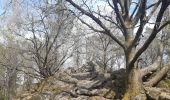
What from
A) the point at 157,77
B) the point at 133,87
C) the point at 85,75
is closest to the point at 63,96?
the point at 85,75

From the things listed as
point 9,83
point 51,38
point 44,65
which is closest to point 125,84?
point 44,65

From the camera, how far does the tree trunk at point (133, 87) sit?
13031 mm

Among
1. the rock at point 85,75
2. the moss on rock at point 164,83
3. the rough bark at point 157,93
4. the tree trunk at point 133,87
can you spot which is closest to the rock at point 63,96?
the rock at point 85,75

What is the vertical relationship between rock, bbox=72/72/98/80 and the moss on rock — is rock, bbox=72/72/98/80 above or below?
above

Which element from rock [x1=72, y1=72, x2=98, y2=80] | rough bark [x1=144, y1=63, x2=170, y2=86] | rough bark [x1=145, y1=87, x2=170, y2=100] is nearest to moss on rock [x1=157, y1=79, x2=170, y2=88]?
rough bark [x1=144, y1=63, x2=170, y2=86]

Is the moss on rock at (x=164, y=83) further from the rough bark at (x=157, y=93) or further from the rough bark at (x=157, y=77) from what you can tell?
the rough bark at (x=157, y=93)

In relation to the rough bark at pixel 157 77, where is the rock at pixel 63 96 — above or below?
below

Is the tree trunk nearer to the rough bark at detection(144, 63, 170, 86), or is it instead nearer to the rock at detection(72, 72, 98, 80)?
the rough bark at detection(144, 63, 170, 86)

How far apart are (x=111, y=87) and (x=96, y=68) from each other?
3.28m

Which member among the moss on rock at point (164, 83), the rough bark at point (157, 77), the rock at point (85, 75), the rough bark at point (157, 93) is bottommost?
the rough bark at point (157, 93)

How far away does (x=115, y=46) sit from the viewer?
4316 centimetres

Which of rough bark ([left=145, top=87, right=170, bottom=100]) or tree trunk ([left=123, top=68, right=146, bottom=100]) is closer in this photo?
rough bark ([left=145, top=87, right=170, bottom=100])

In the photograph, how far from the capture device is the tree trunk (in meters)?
13.0

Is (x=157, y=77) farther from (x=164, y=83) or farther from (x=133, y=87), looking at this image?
(x=133, y=87)
